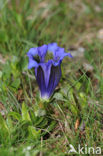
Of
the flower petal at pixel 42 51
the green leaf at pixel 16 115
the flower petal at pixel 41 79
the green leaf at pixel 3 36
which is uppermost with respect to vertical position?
the green leaf at pixel 3 36

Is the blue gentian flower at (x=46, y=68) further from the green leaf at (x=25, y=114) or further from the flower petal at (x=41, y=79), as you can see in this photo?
the green leaf at (x=25, y=114)

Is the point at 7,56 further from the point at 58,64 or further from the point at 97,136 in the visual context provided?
the point at 97,136

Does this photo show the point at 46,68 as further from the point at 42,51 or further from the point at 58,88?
the point at 58,88

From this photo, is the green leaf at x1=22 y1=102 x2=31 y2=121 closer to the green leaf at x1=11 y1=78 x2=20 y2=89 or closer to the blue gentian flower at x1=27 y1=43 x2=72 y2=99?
the blue gentian flower at x1=27 y1=43 x2=72 y2=99

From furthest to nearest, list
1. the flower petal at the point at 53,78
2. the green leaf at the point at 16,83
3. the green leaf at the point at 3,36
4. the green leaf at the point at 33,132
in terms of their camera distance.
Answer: the green leaf at the point at 3,36, the green leaf at the point at 16,83, the flower petal at the point at 53,78, the green leaf at the point at 33,132

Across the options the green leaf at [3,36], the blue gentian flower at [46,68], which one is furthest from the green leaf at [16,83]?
the green leaf at [3,36]

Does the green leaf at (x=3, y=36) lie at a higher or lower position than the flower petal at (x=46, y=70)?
higher

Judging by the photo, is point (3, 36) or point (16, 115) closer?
point (16, 115)

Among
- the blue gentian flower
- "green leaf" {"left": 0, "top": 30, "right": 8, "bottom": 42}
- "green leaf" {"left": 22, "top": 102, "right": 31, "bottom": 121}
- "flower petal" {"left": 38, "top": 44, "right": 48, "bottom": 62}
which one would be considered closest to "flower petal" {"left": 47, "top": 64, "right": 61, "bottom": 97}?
the blue gentian flower

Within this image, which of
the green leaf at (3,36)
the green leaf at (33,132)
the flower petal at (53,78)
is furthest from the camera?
the green leaf at (3,36)

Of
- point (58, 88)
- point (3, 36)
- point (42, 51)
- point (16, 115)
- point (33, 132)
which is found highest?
point (3, 36)

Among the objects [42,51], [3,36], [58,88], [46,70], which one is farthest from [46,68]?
[3,36]

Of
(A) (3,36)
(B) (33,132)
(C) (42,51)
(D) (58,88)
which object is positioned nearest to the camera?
(B) (33,132)
